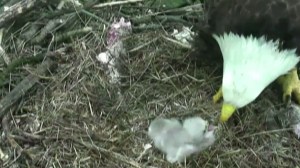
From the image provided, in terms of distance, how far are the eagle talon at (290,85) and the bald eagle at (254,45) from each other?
0.88 feet

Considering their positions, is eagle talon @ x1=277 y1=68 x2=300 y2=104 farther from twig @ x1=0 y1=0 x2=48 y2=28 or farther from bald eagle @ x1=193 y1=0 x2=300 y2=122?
twig @ x1=0 y1=0 x2=48 y2=28

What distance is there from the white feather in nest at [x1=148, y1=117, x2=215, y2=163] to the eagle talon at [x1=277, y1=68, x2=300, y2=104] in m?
0.40

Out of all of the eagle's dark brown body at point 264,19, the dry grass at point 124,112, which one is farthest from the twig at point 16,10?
the eagle's dark brown body at point 264,19

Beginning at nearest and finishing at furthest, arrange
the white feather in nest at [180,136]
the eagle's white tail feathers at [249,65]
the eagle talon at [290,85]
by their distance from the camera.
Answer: the eagle's white tail feathers at [249,65]
the white feather in nest at [180,136]
the eagle talon at [290,85]

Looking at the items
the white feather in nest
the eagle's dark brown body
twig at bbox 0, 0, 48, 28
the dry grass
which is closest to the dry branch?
the dry grass

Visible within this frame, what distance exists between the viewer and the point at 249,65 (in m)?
2.77

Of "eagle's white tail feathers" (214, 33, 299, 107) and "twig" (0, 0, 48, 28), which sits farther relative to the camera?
"twig" (0, 0, 48, 28)

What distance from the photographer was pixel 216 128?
9.70ft

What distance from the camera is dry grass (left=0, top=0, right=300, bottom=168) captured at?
2883mm

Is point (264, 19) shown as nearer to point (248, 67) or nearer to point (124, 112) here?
point (248, 67)

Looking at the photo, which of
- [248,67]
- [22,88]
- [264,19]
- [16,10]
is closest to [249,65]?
[248,67]

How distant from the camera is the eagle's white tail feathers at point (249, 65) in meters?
2.76

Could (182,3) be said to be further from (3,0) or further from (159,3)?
(3,0)

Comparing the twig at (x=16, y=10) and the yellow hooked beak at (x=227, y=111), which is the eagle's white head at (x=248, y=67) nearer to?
the yellow hooked beak at (x=227, y=111)
